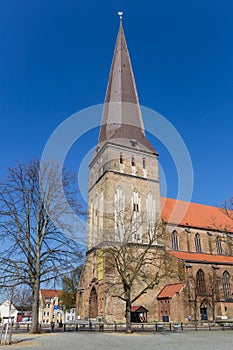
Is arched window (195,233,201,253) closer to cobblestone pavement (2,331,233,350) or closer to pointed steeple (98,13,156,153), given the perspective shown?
pointed steeple (98,13,156,153)

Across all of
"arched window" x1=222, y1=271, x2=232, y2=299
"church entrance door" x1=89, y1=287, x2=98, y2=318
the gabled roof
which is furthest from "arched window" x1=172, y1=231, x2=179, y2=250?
"church entrance door" x1=89, y1=287, x2=98, y2=318

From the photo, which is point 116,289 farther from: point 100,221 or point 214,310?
point 214,310

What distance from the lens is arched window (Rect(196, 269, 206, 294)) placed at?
31.3 m

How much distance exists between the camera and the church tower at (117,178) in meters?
30.5

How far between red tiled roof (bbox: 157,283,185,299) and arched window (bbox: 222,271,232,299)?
6989 millimetres

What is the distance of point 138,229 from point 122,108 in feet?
56.0

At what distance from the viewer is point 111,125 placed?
126 feet

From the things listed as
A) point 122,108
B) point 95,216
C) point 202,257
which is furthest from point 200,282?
point 122,108

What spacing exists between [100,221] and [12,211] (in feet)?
52.6

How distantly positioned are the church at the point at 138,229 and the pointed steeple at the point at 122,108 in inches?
5.0

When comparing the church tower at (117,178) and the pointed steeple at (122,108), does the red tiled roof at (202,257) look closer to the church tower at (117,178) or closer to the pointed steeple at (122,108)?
the church tower at (117,178)

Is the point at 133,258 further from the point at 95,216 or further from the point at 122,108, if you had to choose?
the point at 122,108

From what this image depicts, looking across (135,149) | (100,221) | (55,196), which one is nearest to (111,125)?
(135,149)

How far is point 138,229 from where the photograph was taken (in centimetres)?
2812
